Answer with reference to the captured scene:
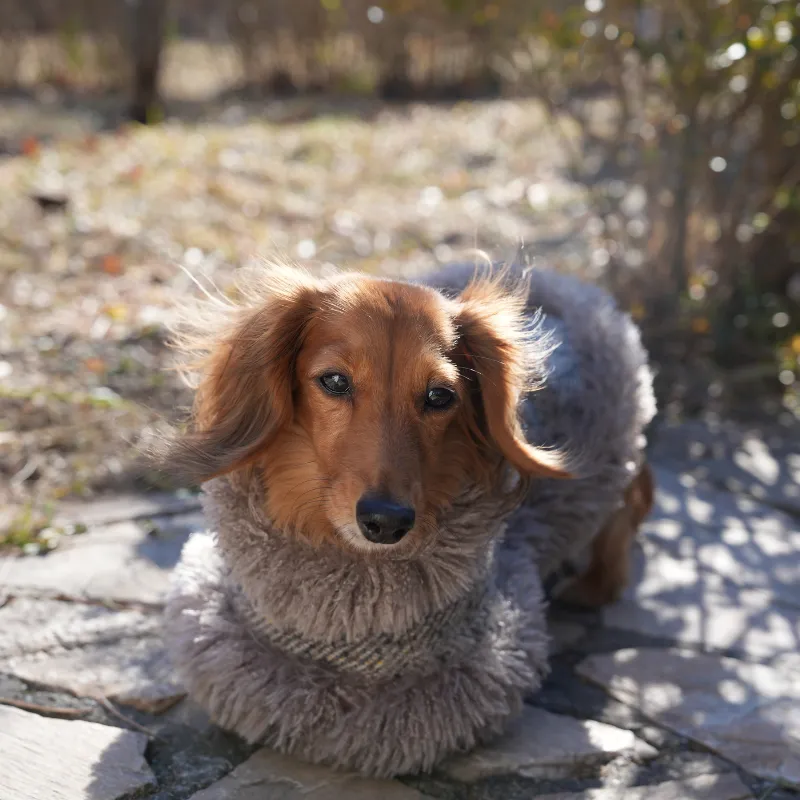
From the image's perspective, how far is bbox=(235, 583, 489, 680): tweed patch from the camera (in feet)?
8.35

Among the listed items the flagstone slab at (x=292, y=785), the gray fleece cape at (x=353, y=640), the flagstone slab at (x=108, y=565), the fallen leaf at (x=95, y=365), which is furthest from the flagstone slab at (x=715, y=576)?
the fallen leaf at (x=95, y=365)

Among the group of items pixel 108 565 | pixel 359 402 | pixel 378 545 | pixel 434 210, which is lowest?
pixel 108 565

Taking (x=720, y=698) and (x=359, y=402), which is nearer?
(x=359, y=402)

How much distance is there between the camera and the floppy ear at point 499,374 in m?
2.58

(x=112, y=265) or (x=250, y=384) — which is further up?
(x=112, y=265)

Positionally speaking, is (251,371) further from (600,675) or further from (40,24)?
(40,24)

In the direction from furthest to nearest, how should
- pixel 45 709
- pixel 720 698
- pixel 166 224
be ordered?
pixel 166 224, pixel 720 698, pixel 45 709

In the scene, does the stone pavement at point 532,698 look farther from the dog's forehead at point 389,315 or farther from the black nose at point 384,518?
the dog's forehead at point 389,315

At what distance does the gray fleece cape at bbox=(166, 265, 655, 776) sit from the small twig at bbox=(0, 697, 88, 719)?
0.32 m

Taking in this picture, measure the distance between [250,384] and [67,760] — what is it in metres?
1.01

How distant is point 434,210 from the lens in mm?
7770

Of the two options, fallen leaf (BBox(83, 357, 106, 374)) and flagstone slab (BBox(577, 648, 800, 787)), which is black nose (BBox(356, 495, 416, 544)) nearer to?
flagstone slab (BBox(577, 648, 800, 787))

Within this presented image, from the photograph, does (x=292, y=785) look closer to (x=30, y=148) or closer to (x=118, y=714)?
(x=118, y=714)

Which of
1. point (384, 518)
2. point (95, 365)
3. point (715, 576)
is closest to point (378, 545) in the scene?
point (384, 518)
